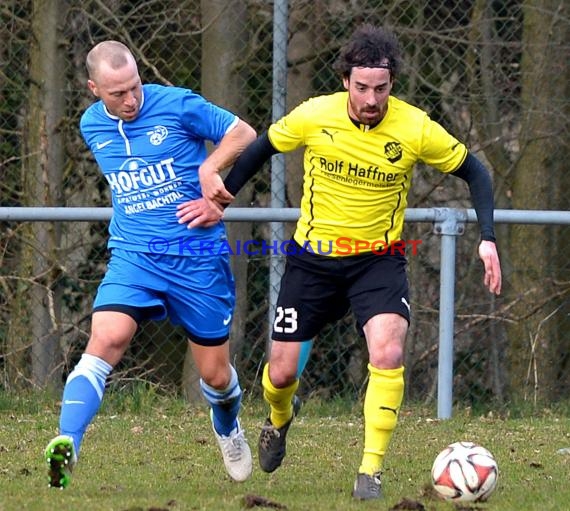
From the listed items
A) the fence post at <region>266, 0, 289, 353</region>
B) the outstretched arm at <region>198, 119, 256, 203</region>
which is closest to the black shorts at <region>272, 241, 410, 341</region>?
the outstretched arm at <region>198, 119, 256, 203</region>

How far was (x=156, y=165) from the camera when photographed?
583 centimetres

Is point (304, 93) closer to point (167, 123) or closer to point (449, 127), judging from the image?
point (449, 127)

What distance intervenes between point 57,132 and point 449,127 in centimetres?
279

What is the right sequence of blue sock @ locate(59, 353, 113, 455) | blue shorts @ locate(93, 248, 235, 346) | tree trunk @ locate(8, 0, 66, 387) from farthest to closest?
tree trunk @ locate(8, 0, 66, 387) < blue shorts @ locate(93, 248, 235, 346) < blue sock @ locate(59, 353, 113, 455)

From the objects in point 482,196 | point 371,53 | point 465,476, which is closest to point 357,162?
point 371,53

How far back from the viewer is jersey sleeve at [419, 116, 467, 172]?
19.2 ft

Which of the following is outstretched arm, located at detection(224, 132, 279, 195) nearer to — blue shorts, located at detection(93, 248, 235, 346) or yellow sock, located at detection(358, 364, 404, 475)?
blue shorts, located at detection(93, 248, 235, 346)

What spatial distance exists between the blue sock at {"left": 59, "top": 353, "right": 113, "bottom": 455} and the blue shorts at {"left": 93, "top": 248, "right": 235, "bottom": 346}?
26 centimetres

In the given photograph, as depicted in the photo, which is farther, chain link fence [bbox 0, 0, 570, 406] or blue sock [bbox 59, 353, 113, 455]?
chain link fence [bbox 0, 0, 570, 406]

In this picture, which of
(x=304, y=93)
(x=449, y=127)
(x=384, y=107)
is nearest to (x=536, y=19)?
(x=449, y=127)

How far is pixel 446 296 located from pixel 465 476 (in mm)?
3263

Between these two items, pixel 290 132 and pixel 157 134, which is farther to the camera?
pixel 290 132

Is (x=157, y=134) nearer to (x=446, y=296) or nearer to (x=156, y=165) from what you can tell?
(x=156, y=165)

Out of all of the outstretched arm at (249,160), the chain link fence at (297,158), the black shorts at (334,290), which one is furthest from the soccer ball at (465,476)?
the chain link fence at (297,158)
